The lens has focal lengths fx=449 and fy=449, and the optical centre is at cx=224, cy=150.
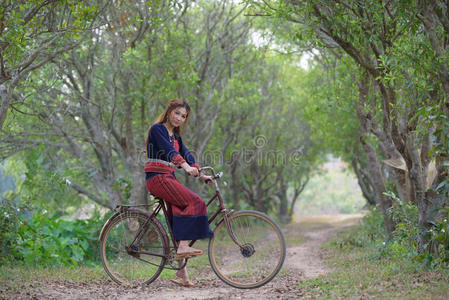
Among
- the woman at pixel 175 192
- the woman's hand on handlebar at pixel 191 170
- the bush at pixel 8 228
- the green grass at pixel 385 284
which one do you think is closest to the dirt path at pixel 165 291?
the green grass at pixel 385 284

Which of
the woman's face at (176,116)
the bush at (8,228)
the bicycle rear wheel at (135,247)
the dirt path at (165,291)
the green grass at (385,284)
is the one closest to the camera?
the green grass at (385,284)

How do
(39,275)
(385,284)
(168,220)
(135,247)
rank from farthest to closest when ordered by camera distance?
(39,275) < (135,247) < (168,220) < (385,284)

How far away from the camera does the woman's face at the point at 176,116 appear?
5824 mm

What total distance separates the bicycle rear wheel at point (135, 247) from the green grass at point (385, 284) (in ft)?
6.04

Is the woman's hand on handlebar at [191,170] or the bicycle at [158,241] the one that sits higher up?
the woman's hand on handlebar at [191,170]

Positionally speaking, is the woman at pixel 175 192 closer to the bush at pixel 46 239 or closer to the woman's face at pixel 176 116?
the woman's face at pixel 176 116

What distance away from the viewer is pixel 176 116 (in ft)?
19.1

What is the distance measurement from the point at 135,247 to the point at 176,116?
5.84 feet

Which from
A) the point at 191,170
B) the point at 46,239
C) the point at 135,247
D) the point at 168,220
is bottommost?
the point at 46,239

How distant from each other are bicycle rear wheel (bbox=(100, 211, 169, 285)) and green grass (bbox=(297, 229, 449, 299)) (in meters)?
1.84

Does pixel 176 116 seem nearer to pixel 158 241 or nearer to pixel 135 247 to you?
pixel 158 241

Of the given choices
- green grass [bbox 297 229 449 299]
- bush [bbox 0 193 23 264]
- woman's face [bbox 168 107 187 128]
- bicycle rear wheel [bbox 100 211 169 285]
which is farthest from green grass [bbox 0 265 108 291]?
green grass [bbox 297 229 449 299]

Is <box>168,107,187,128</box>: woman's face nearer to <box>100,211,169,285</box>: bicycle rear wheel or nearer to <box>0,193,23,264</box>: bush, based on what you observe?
<box>100,211,169,285</box>: bicycle rear wheel

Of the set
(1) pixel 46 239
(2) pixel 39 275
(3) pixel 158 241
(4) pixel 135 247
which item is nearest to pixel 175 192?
(3) pixel 158 241
